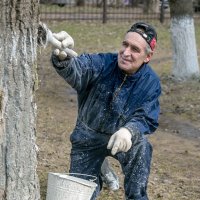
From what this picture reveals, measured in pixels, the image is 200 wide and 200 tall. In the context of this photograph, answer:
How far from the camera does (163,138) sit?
7297 mm

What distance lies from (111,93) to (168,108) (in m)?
4.72

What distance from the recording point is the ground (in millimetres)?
5488

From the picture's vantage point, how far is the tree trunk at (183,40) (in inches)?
404

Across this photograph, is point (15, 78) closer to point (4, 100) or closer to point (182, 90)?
point (4, 100)

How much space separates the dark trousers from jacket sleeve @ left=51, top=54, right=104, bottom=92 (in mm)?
320

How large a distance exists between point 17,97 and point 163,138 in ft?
12.3

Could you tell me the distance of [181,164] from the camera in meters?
6.20

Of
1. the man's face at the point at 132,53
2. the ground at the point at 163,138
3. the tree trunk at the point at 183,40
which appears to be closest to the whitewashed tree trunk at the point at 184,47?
the tree trunk at the point at 183,40

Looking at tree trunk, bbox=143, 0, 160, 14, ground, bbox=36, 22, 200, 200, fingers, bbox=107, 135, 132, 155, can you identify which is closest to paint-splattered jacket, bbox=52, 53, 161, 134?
fingers, bbox=107, 135, 132, 155

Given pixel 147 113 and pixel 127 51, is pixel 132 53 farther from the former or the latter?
pixel 147 113

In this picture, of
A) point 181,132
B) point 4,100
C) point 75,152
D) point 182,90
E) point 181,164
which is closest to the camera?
point 4,100

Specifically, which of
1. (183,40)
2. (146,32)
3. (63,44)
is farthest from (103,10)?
(63,44)

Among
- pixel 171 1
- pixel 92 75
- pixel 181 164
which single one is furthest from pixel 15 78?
pixel 171 1

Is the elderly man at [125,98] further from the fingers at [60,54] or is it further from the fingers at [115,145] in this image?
the fingers at [115,145]
